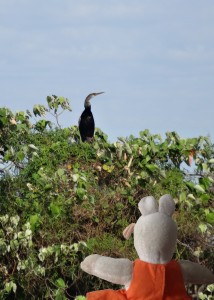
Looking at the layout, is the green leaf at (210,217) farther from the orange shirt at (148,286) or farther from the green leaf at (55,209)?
the orange shirt at (148,286)

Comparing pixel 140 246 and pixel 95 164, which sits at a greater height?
pixel 95 164

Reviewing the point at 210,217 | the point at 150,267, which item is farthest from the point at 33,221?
the point at 150,267

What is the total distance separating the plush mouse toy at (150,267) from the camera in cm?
522

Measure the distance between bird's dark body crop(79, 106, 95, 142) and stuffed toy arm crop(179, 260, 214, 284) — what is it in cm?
324

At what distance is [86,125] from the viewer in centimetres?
880

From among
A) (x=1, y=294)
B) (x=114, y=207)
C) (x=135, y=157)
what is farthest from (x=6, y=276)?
(x=135, y=157)

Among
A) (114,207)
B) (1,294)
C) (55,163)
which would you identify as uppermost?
(55,163)

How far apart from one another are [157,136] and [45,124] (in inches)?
47.7

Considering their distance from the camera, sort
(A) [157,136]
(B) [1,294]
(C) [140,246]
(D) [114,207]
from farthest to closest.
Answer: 1. (A) [157,136]
2. (D) [114,207]
3. (B) [1,294]
4. (C) [140,246]

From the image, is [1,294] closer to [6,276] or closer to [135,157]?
[6,276]

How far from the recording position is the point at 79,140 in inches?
339

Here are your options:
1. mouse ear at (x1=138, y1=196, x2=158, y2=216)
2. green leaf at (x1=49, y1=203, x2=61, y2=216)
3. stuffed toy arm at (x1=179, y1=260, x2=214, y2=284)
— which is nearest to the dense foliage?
green leaf at (x1=49, y1=203, x2=61, y2=216)

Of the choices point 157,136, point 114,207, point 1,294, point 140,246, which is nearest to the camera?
point 140,246

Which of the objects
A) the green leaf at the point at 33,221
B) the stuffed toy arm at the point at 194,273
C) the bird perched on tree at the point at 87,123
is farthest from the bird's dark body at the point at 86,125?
the stuffed toy arm at the point at 194,273
